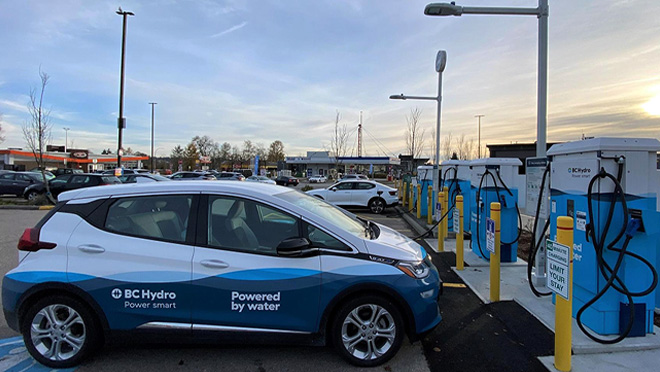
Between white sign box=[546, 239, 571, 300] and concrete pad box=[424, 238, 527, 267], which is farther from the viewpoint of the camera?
concrete pad box=[424, 238, 527, 267]

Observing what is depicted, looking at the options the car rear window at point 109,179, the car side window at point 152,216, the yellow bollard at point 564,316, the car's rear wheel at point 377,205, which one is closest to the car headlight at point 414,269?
the yellow bollard at point 564,316

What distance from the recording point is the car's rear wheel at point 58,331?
3.20 metres

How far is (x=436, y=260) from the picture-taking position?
6957mm

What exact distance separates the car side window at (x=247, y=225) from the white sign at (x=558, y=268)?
229cm

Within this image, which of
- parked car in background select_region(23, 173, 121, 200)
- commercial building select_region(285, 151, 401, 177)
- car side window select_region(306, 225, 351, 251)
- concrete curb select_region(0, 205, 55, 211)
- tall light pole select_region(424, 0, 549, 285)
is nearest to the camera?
car side window select_region(306, 225, 351, 251)

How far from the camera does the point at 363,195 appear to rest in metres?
15.7

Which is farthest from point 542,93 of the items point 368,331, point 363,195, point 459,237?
point 363,195

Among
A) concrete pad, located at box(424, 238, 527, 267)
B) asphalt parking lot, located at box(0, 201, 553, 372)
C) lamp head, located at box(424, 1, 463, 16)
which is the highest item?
lamp head, located at box(424, 1, 463, 16)

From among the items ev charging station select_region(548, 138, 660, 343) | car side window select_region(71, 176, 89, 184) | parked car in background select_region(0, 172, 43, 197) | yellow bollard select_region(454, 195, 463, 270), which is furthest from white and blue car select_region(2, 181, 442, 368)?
parked car in background select_region(0, 172, 43, 197)

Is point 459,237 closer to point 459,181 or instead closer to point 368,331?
point 459,181

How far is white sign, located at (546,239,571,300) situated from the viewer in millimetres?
3043

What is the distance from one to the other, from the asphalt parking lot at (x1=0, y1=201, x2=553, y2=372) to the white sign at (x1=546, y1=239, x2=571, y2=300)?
74cm

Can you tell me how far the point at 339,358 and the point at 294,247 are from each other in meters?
1.17

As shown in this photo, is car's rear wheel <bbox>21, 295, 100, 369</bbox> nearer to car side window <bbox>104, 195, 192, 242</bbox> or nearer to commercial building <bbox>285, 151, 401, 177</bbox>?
car side window <bbox>104, 195, 192, 242</bbox>
